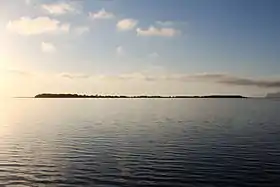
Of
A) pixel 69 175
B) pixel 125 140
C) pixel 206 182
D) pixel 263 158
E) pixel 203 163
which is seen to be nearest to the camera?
pixel 206 182

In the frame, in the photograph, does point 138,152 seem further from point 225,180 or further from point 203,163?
point 225,180

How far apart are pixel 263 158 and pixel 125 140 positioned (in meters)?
21.2

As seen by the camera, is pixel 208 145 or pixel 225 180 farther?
pixel 208 145

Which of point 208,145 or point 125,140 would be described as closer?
point 208,145

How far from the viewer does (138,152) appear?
46219mm

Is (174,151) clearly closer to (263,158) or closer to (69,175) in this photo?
(263,158)

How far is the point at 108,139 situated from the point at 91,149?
10229 mm

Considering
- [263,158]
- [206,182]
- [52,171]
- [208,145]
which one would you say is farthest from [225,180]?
[208,145]

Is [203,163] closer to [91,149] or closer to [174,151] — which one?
[174,151]

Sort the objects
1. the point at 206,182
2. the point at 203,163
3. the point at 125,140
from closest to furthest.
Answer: the point at 206,182 < the point at 203,163 < the point at 125,140

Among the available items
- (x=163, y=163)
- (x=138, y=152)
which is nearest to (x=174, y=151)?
(x=138, y=152)

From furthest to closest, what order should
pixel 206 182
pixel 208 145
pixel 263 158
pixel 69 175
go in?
pixel 208 145, pixel 263 158, pixel 69 175, pixel 206 182

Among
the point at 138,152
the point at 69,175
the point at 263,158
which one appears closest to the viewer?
the point at 69,175

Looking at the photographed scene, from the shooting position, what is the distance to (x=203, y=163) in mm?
39094
